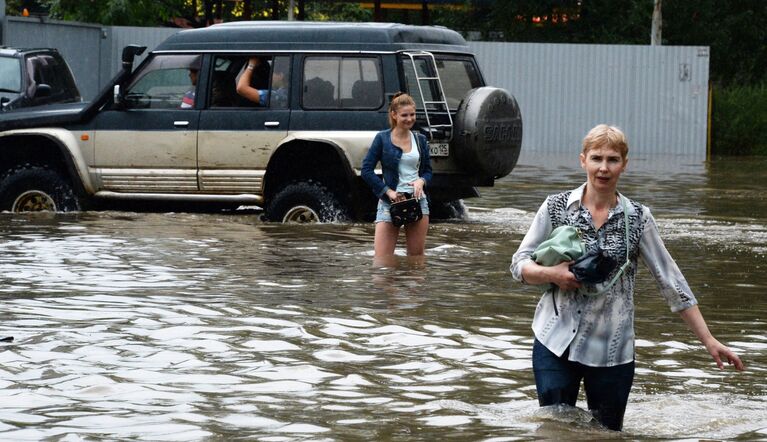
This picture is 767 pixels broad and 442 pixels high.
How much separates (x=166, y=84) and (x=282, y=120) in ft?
4.27

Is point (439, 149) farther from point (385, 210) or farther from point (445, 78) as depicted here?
point (385, 210)

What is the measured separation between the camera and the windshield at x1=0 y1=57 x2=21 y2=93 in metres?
17.6

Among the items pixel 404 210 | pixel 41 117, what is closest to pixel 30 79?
pixel 41 117

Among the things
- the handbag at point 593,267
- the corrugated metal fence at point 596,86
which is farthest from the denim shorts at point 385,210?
the corrugated metal fence at point 596,86

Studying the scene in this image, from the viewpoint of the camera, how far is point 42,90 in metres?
17.5

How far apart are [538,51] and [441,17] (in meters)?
15.8

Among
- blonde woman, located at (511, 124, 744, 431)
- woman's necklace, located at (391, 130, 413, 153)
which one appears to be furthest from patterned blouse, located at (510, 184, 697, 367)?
woman's necklace, located at (391, 130, 413, 153)

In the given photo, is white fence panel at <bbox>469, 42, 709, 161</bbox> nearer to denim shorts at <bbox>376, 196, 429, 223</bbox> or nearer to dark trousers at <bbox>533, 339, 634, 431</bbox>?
denim shorts at <bbox>376, 196, 429, 223</bbox>

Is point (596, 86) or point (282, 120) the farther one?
point (596, 86)

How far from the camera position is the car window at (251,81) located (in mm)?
15680

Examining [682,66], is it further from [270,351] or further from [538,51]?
[270,351]

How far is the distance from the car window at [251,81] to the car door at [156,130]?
229 mm

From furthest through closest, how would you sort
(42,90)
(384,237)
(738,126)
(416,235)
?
(738,126), (42,90), (416,235), (384,237)

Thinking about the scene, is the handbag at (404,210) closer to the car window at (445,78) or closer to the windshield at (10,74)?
the car window at (445,78)
